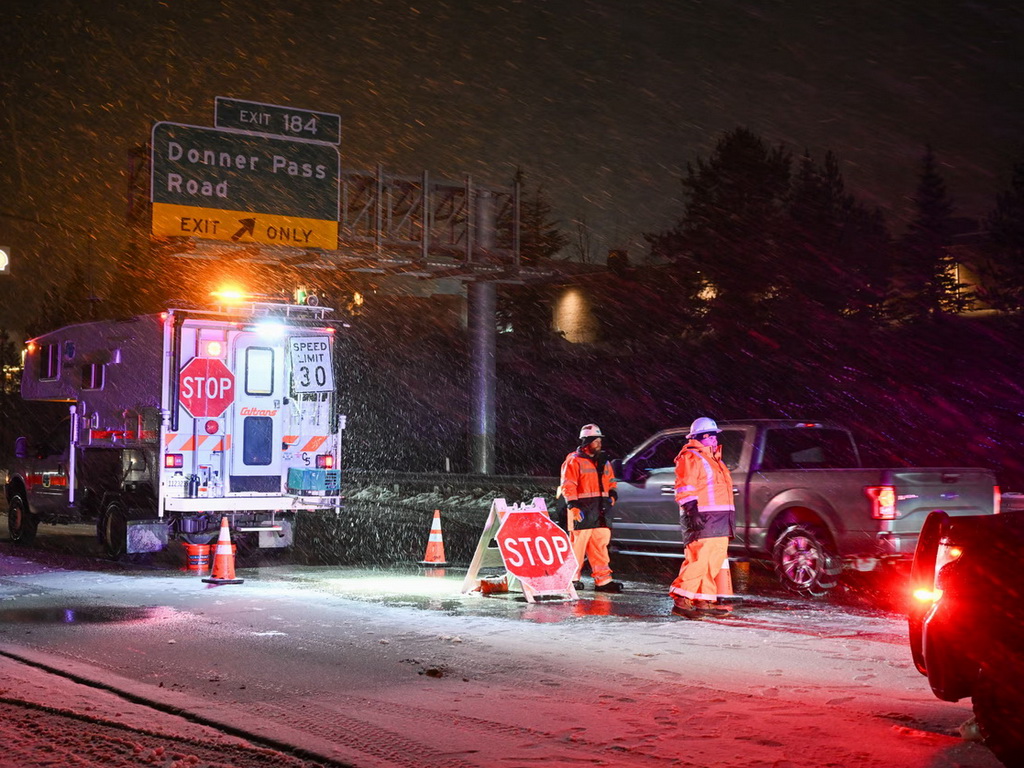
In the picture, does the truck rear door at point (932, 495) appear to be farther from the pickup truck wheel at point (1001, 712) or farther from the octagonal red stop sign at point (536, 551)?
the pickup truck wheel at point (1001, 712)

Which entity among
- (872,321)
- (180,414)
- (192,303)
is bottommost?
(180,414)

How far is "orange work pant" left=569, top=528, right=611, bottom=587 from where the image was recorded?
1249 centimetres

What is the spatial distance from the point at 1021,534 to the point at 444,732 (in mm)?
2957

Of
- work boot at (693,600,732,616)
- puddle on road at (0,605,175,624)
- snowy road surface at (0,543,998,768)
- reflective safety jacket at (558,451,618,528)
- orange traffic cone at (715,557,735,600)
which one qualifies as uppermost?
reflective safety jacket at (558,451,618,528)

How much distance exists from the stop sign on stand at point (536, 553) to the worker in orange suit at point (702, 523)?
1250 mm

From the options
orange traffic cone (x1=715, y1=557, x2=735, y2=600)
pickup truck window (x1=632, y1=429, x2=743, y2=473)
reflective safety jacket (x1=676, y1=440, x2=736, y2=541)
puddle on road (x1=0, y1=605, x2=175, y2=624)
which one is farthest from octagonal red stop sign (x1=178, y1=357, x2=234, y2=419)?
orange traffic cone (x1=715, y1=557, x2=735, y2=600)

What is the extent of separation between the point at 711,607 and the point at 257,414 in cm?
687

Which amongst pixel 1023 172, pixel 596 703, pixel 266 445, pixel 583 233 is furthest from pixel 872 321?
pixel 583 233

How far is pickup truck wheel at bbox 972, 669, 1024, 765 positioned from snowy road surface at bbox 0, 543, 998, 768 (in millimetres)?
210

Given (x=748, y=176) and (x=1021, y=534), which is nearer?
(x=1021, y=534)

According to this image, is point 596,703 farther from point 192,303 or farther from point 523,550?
point 192,303

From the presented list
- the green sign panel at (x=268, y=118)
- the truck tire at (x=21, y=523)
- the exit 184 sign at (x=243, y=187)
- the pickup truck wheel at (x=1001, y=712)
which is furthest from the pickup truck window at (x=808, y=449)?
the exit 184 sign at (x=243, y=187)

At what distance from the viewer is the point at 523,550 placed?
11977 millimetres

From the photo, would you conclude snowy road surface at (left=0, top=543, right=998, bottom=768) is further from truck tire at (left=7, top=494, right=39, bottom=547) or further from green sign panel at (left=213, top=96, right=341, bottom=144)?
green sign panel at (left=213, top=96, right=341, bottom=144)
